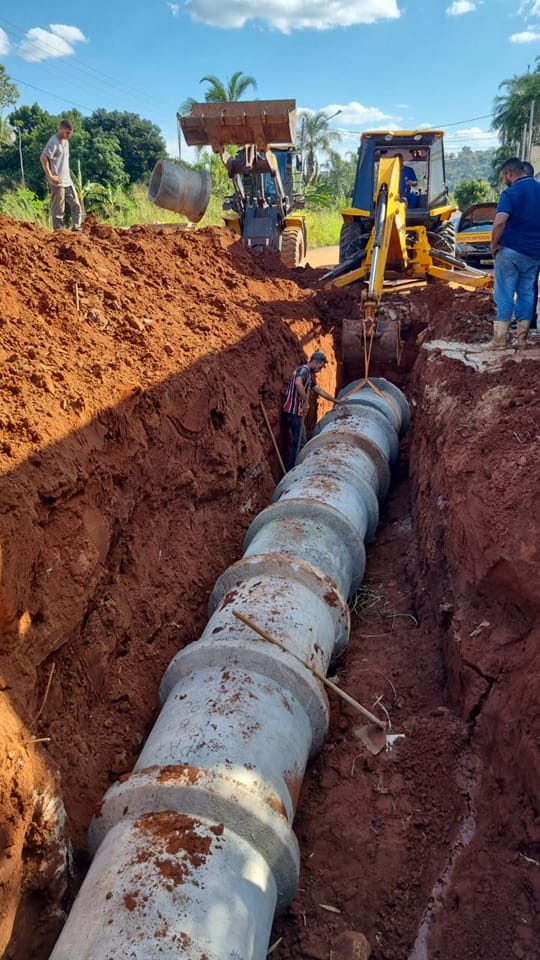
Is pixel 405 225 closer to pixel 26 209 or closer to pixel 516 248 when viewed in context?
pixel 516 248

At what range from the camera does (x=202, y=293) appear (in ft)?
26.5

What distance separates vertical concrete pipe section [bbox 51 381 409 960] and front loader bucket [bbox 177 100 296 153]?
7.43m

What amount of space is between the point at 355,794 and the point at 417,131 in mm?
11634

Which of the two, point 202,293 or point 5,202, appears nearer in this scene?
point 202,293

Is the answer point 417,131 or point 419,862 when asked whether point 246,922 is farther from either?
point 417,131

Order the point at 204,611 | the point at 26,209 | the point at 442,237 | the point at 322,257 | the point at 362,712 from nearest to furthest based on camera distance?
1. the point at 362,712
2. the point at 204,611
3. the point at 442,237
4. the point at 26,209
5. the point at 322,257

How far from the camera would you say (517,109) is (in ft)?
145

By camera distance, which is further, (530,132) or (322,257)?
(530,132)

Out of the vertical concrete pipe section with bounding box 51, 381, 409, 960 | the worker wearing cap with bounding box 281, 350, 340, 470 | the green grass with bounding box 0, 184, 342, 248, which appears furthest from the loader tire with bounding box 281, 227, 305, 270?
the vertical concrete pipe section with bounding box 51, 381, 409, 960

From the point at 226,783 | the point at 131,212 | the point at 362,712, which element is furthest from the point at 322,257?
the point at 226,783

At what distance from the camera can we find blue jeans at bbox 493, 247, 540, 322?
24.0 feet

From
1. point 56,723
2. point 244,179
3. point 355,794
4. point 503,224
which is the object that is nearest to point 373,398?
point 503,224

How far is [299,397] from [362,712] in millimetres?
4421

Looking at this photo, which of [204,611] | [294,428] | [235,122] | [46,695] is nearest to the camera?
[46,695]
